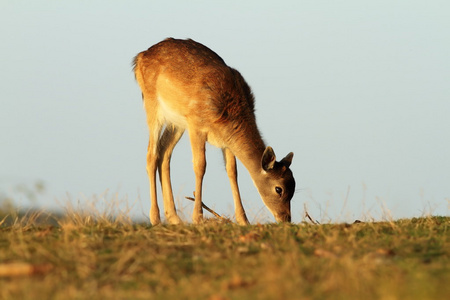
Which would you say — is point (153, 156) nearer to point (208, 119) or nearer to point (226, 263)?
point (208, 119)

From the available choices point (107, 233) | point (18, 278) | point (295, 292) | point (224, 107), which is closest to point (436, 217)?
point (224, 107)

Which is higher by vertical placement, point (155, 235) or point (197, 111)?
point (197, 111)

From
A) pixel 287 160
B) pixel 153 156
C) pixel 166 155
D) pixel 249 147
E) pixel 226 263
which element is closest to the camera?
pixel 226 263

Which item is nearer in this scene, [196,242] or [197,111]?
[196,242]

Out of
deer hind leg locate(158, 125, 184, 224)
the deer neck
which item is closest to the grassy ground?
the deer neck

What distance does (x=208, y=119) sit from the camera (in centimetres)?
1071

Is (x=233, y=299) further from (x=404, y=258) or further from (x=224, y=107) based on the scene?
(x=224, y=107)

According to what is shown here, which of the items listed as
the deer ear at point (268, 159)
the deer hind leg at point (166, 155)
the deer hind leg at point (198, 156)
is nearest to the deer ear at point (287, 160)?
the deer ear at point (268, 159)

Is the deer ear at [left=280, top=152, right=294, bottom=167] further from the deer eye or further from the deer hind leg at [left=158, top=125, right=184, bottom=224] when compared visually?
the deer hind leg at [left=158, top=125, right=184, bottom=224]

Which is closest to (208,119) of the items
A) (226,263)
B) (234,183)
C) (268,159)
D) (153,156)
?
(268,159)

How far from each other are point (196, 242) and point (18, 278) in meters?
1.97

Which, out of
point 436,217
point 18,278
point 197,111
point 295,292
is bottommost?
point 18,278

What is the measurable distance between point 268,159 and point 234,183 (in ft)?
3.53

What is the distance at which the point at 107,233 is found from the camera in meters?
7.46
